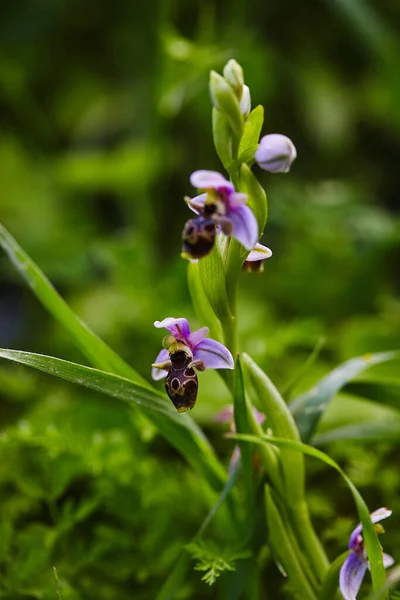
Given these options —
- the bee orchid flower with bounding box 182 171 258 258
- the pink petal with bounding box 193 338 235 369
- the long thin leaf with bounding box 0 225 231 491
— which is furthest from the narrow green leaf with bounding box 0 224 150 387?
the bee orchid flower with bounding box 182 171 258 258

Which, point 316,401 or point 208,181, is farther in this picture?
point 316,401

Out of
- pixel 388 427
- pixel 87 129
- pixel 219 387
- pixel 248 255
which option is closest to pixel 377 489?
pixel 388 427

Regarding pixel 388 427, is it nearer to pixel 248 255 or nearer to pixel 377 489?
pixel 377 489

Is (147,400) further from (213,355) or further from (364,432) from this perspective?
(364,432)

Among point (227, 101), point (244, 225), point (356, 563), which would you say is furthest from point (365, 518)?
point (227, 101)

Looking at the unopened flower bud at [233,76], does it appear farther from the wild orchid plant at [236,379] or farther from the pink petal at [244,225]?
the pink petal at [244,225]
